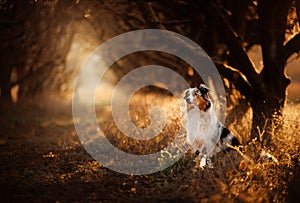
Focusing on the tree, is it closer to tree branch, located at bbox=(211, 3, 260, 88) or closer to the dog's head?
tree branch, located at bbox=(211, 3, 260, 88)

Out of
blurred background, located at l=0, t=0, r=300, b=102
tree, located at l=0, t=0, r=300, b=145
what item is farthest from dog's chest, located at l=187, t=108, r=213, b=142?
blurred background, located at l=0, t=0, r=300, b=102

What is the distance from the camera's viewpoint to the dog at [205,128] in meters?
7.08

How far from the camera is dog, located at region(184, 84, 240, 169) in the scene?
279 inches

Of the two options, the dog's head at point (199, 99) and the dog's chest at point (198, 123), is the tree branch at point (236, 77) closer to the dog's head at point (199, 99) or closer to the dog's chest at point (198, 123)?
the dog's head at point (199, 99)

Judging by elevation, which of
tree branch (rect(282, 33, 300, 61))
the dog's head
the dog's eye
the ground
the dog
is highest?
tree branch (rect(282, 33, 300, 61))

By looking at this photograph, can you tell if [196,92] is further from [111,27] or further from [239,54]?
[111,27]

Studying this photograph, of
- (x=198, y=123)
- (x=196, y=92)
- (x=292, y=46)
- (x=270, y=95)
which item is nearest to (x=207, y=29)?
(x=292, y=46)

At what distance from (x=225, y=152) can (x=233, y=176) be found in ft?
2.50

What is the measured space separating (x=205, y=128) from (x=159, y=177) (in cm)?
126

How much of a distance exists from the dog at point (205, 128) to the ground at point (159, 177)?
0.18m

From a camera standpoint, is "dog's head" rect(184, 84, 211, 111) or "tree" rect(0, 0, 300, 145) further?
"tree" rect(0, 0, 300, 145)

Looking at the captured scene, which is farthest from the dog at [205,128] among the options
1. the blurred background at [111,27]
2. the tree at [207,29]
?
the blurred background at [111,27]

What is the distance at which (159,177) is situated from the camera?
723 cm

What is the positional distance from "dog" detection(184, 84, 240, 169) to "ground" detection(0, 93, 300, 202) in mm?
181
